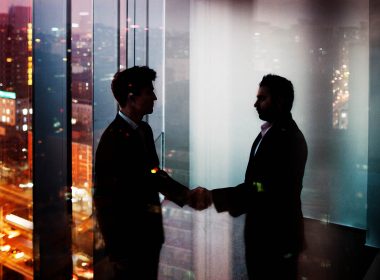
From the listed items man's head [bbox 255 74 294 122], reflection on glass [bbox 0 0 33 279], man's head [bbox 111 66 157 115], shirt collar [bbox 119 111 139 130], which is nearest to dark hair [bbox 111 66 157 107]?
man's head [bbox 111 66 157 115]

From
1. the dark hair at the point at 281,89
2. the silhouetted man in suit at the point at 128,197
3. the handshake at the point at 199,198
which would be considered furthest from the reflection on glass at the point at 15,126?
the dark hair at the point at 281,89

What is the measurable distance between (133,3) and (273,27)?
1934mm

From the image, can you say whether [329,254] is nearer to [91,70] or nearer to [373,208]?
[373,208]

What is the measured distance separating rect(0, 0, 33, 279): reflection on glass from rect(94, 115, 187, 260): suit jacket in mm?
396

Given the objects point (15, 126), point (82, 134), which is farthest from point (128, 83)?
point (15, 126)

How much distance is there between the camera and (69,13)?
201 cm

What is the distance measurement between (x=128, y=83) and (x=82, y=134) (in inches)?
19.0

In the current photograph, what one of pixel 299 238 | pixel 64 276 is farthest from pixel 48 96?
pixel 299 238

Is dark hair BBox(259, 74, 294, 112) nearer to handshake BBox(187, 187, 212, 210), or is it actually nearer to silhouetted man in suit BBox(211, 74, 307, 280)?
silhouetted man in suit BBox(211, 74, 307, 280)

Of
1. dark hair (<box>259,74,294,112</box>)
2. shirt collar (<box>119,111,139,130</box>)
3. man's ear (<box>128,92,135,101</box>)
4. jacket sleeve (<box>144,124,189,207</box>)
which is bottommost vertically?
jacket sleeve (<box>144,124,189,207</box>)

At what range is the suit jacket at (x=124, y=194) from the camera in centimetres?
173

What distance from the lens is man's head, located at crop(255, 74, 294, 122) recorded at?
83.1 inches

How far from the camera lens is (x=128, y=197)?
1.77 m

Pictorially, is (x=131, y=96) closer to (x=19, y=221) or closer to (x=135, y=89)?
(x=135, y=89)
